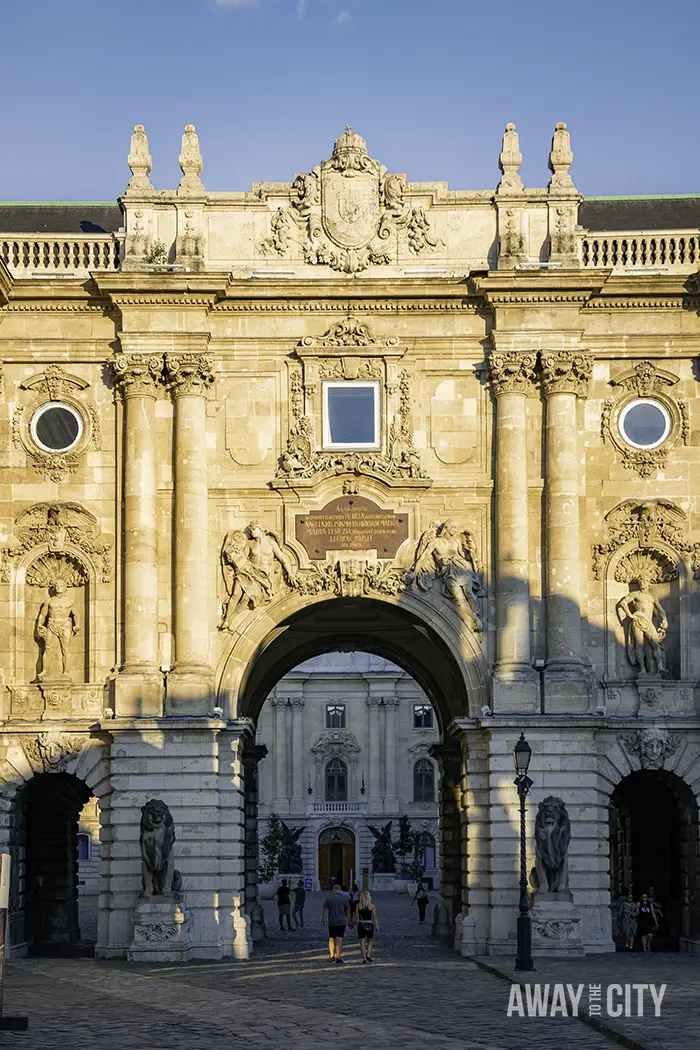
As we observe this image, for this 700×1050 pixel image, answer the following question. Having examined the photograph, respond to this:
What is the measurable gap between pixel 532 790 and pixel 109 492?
1100cm

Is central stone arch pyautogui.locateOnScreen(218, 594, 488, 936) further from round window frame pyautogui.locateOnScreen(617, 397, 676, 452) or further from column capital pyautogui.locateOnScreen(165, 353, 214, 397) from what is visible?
round window frame pyautogui.locateOnScreen(617, 397, 676, 452)

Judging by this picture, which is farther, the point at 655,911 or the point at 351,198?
the point at 655,911

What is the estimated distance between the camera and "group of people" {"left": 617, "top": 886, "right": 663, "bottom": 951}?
38500 millimetres

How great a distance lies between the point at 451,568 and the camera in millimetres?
38219

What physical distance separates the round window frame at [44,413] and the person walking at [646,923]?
51.7 ft

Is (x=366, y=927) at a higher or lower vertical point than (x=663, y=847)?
lower

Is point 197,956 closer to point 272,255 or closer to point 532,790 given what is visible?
point 532,790

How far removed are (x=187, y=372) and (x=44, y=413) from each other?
3.40 m

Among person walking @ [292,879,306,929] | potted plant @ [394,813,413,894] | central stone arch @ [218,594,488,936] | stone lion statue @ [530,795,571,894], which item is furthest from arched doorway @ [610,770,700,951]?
potted plant @ [394,813,413,894]

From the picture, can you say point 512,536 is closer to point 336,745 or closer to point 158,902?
point 158,902

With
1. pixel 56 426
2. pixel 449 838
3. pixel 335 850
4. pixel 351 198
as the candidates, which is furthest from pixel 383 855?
pixel 351 198

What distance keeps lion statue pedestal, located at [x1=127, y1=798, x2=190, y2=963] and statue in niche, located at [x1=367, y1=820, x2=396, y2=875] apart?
5640 cm

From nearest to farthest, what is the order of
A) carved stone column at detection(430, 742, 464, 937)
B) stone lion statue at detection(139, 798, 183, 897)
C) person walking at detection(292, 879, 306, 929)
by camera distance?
stone lion statue at detection(139, 798, 183, 897), carved stone column at detection(430, 742, 464, 937), person walking at detection(292, 879, 306, 929)

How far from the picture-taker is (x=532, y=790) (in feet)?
122
